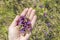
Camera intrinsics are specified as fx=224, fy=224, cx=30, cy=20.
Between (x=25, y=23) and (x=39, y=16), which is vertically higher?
(x=39, y=16)

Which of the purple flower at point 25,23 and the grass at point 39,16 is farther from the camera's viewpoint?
the grass at point 39,16

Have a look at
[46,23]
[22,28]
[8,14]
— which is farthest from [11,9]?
[22,28]

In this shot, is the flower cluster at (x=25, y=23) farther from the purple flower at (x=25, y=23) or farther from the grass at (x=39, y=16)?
the grass at (x=39, y=16)

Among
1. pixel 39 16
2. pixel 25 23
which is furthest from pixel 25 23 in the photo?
pixel 39 16

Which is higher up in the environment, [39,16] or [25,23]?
[39,16]

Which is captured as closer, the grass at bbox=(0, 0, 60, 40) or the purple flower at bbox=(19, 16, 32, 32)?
the purple flower at bbox=(19, 16, 32, 32)

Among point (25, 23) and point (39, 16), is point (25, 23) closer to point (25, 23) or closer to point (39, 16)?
point (25, 23)

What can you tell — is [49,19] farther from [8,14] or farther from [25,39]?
[25,39]

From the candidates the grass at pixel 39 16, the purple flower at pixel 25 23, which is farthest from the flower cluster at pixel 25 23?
the grass at pixel 39 16

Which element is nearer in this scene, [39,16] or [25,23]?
[25,23]

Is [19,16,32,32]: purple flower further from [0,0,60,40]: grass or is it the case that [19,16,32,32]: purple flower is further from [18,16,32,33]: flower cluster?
[0,0,60,40]: grass

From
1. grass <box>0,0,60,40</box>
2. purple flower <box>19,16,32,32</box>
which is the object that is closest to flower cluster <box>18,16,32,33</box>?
purple flower <box>19,16,32,32</box>
